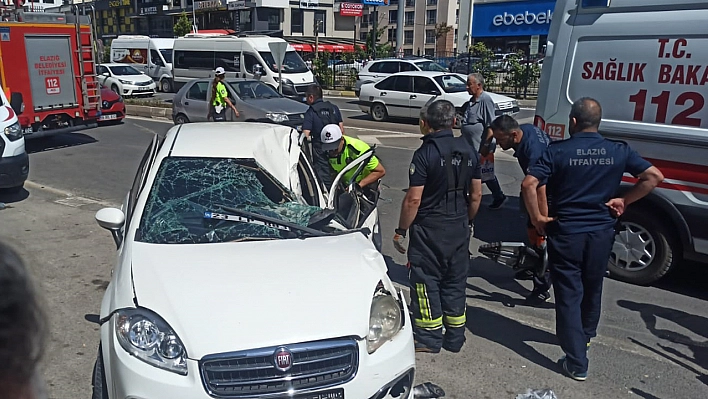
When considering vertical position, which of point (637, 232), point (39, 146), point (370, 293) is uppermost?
point (370, 293)

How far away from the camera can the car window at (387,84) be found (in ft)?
59.8

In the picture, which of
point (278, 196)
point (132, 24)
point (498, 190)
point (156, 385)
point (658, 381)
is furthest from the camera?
point (132, 24)

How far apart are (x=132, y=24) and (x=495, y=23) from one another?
56.9 metres

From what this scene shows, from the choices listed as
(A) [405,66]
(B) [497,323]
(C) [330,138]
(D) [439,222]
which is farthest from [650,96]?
(A) [405,66]

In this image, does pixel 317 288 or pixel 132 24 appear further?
pixel 132 24

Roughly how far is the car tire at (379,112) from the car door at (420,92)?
1031mm

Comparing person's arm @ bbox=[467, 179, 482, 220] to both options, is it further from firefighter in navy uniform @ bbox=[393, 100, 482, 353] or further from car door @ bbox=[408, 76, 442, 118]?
car door @ bbox=[408, 76, 442, 118]

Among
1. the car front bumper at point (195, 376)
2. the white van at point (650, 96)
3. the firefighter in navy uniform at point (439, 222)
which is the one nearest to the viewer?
the car front bumper at point (195, 376)

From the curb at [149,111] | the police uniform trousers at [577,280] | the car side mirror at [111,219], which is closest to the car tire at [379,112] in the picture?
the curb at [149,111]

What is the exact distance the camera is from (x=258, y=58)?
2336 centimetres

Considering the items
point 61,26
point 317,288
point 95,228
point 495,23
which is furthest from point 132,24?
point 317,288

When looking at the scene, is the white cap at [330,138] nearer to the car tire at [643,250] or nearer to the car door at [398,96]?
the car tire at [643,250]

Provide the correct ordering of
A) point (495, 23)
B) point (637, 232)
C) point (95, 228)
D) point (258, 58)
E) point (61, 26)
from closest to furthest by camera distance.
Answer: point (637, 232) → point (95, 228) → point (61, 26) → point (258, 58) → point (495, 23)

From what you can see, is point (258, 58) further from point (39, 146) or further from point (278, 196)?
point (278, 196)
